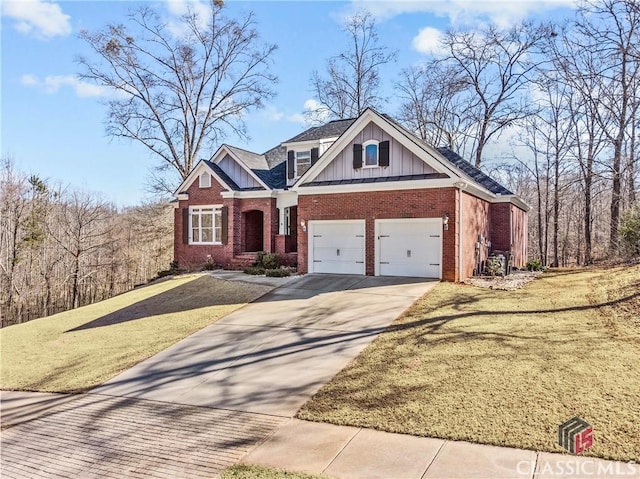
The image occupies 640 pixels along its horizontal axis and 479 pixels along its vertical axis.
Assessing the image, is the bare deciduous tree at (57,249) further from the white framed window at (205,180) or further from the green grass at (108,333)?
the green grass at (108,333)

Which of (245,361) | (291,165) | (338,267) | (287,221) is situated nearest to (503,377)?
(245,361)

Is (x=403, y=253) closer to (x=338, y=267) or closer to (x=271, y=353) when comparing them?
(x=338, y=267)

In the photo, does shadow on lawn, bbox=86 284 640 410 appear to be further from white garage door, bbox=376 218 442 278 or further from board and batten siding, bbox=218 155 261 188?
board and batten siding, bbox=218 155 261 188

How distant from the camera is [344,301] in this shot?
12148 mm

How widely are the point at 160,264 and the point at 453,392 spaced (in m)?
30.2

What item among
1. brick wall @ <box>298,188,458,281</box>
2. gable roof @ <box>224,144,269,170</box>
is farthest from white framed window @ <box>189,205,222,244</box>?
brick wall @ <box>298,188,458,281</box>

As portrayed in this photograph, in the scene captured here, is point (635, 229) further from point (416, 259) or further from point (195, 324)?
point (195, 324)

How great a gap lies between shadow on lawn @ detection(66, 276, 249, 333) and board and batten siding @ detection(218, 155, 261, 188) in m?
6.45

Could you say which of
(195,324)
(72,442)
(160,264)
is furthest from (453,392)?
(160,264)

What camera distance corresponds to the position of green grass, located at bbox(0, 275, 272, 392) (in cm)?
943

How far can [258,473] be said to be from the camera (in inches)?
182

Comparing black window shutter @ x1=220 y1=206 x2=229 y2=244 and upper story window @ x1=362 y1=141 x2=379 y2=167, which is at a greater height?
upper story window @ x1=362 y1=141 x2=379 y2=167

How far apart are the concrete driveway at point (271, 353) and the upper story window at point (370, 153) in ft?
15.9

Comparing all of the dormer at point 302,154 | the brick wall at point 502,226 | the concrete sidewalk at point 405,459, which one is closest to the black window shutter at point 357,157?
the dormer at point 302,154
